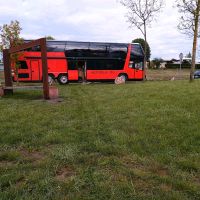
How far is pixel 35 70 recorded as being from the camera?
82.2ft

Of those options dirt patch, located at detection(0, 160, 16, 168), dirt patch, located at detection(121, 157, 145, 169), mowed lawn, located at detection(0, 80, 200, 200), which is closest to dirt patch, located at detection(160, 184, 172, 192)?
mowed lawn, located at detection(0, 80, 200, 200)

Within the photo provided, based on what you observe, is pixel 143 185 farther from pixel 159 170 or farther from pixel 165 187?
pixel 159 170

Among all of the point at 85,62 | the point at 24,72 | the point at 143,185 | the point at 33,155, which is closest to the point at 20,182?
the point at 33,155

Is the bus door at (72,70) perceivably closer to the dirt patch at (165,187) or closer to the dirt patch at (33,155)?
the dirt patch at (33,155)

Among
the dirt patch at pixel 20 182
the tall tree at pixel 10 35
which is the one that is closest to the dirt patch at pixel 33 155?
the dirt patch at pixel 20 182

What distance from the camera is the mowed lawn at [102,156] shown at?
3.63 metres

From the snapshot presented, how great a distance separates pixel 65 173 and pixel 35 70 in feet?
71.1

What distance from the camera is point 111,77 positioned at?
27.0 m

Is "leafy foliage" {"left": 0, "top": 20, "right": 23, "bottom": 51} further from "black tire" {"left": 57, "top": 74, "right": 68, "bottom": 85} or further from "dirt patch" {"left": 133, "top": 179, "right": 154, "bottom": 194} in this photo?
"dirt patch" {"left": 133, "top": 179, "right": 154, "bottom": 194}

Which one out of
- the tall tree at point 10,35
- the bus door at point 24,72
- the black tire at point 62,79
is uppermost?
the tall tree at point 10,35

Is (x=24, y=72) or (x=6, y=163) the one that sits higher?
(x=24, y=72)

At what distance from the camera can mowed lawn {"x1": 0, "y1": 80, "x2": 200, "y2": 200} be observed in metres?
3.63

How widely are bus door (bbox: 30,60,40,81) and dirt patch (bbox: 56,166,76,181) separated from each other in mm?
21396

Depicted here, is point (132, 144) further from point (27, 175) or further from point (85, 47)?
point (85, 47)
